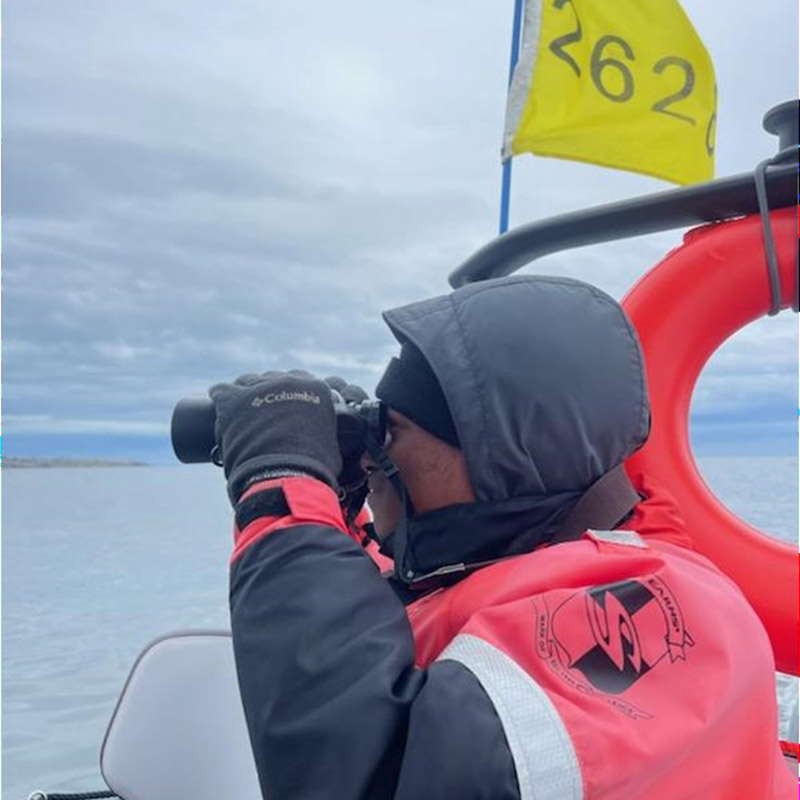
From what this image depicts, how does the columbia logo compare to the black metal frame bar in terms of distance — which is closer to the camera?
the columbia logo

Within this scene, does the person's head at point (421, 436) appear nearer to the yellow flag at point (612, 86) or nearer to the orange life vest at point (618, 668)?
the orange life vest at point (618, 668)

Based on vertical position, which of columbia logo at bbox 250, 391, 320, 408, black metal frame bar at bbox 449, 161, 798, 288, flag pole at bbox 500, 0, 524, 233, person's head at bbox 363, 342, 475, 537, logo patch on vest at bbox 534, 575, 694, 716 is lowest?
logo patch on vest at bbox 534, 575, 694, 716

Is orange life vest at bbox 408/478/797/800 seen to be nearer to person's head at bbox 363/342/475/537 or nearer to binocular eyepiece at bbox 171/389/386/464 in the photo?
person's head at bbox 363/342/475/537

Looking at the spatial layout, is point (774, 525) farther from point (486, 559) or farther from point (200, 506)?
point (200, 506)

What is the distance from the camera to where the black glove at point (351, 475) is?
1095mm

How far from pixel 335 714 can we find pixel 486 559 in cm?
31

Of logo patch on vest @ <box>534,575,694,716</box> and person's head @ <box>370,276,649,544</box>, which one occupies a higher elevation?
person's head @ <box>370,276,649,544</box>

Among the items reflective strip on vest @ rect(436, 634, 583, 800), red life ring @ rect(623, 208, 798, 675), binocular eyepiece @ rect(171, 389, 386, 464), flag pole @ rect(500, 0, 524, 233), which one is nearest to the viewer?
reflective strip on vest @ rect(436, 634, 583, 800)

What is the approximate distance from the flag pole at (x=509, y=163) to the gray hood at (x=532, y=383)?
0.70 meters

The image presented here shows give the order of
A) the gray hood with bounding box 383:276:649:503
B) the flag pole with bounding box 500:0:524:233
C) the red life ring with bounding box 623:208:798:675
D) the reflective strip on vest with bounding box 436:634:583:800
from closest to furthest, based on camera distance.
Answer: the reflective strip on vest with bounding box 436:634:583:800
the gray hood with bounding box 383:276:649:503
the red life ring with bounding box 623:208:798:675
the flag pole with bounding box 500:0:524:233

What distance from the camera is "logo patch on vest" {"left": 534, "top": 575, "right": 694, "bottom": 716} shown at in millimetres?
787

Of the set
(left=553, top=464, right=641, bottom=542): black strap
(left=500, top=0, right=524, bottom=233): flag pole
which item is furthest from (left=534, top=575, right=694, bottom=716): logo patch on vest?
(left=500, top=0, right=524, bottom=233): flag pole

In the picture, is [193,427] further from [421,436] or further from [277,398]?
[421,436]

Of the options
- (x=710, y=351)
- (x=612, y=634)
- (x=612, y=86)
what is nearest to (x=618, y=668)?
(x=612, y=634)
